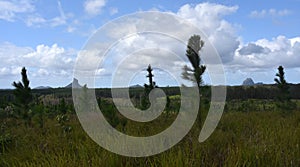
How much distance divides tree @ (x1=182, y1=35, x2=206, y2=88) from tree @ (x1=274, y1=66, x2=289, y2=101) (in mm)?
8172

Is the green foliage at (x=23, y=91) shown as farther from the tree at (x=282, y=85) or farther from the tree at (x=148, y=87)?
the tree at (x=282, y=85)

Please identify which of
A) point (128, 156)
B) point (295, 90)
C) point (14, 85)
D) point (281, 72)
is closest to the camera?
point (128, 156)

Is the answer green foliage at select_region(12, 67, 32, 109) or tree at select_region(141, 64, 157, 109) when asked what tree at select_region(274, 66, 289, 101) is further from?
green foliage at select_region(12, 67, 32, 109)

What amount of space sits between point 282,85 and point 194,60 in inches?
365

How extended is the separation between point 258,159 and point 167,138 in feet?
7.00

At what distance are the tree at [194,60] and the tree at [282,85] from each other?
26.8 feet

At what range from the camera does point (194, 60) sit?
820cm

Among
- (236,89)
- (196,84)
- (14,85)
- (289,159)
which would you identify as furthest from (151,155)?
(236,89)

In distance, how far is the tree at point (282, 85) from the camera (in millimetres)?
14988

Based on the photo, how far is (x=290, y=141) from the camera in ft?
17.3

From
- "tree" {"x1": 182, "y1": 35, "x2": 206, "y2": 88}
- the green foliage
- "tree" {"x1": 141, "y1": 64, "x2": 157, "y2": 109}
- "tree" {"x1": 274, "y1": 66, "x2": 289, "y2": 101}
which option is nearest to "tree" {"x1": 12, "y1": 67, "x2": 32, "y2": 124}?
the green foliage

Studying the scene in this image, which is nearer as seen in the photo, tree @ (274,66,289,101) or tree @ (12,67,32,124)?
tree @ (12,67,32,124)

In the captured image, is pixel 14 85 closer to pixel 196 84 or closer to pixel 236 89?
pixel 196 84

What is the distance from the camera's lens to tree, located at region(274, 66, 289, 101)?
1499 cm
